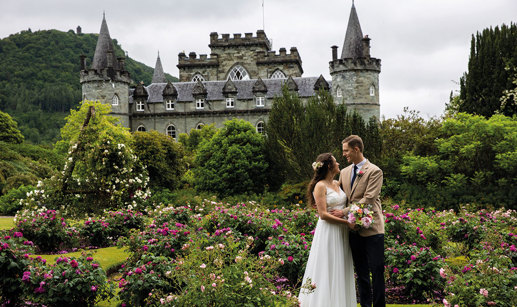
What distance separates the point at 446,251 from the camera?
8.76m

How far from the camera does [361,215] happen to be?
17.1 feet

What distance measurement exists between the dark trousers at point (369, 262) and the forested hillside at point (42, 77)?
56.4m

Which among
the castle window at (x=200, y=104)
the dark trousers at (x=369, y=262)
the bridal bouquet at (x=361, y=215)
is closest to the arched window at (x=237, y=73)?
the castle window at (x=200, y=104)

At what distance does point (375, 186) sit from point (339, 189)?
51 cm

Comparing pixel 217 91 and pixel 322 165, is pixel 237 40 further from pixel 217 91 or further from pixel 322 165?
pixel 322 165

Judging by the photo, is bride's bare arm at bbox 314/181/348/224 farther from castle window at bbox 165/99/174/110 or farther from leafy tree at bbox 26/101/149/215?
castle window at bbox 165/99/174/110

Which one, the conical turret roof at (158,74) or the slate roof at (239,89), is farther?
the conical turret roof at (158,74)

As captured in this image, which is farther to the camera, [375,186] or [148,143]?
[148,143]

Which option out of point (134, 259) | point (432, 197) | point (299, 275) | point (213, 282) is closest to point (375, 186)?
point (213, 282)

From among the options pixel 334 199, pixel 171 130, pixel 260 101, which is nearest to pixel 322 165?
pixel 334 199

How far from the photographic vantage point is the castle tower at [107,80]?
43.5 metres

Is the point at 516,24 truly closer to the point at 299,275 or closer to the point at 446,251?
the point at 446,251

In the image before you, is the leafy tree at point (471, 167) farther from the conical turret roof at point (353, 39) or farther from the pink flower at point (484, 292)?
the conical turret roof at point (353, 39)

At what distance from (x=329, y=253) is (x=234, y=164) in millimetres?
17962
